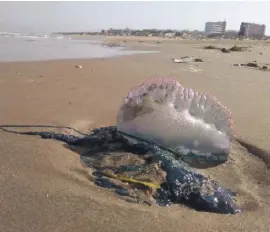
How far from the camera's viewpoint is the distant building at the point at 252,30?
4190 centimetres

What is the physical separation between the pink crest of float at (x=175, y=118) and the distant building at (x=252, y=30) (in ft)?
134

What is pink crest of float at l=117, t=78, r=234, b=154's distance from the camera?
283 centimetres

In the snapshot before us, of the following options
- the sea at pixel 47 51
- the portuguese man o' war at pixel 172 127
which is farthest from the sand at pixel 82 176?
the sea at pixel 47 51

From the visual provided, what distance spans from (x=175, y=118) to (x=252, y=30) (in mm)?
44675

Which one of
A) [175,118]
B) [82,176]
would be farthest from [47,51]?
[82,176]

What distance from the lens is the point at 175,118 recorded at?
283 centimetres

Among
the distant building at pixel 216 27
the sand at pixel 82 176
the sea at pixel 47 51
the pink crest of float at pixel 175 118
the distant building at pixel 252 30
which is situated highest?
the pink crest of float at pixel 175 118

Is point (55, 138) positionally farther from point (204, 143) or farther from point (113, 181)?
point (204, 143)

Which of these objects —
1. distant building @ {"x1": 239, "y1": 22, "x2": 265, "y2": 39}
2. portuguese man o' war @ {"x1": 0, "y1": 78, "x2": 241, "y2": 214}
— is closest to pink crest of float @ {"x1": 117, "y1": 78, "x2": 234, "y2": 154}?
portuguese man o' war @ {"x1": 0, "y1": 78, "x2": 241, "y2": 214}

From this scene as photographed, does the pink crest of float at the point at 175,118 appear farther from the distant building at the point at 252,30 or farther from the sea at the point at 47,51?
the distant building at the point at 252,30

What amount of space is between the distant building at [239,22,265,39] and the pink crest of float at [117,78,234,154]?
4072 centimetres

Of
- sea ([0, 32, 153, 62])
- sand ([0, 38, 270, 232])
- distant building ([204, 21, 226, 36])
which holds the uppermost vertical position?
sand ([0, 38, 270, 232])

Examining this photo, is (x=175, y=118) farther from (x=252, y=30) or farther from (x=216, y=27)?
(x=216, y=27)

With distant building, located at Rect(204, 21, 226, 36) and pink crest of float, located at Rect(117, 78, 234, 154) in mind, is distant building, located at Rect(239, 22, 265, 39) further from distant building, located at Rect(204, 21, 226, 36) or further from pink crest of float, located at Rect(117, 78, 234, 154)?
pink crest of float, located at Rect(117, 78, 234, 154)
